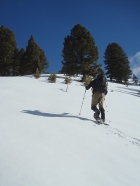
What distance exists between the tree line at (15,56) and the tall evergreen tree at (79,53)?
9.43 meters

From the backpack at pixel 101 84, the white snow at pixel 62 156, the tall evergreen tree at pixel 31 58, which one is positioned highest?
the tall evergreen tree at pixel 31 58

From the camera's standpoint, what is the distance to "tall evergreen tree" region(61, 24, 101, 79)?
21703mm

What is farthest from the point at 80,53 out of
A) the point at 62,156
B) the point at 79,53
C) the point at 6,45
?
the point at 62,156

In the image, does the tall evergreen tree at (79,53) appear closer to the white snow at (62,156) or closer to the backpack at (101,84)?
the backpack at (101,84)

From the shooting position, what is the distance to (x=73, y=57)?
2261cm

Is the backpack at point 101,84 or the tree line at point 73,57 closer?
the backpack at point 101,84

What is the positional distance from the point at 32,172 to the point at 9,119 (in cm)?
217

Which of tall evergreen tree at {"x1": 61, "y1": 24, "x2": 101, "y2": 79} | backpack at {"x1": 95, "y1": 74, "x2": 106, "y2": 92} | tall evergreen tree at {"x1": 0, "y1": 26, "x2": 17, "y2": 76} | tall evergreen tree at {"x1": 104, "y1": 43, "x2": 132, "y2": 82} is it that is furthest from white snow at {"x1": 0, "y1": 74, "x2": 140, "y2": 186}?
tall evergreen tree at {"x1": 104, "y1": 43, "x2": 132, "y2": 82}

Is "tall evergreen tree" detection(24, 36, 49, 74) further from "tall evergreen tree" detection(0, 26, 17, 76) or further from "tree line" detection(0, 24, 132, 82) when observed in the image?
"tall evergreen tree" detection(0, 26, 17, 76)

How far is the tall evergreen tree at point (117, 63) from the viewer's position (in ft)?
116

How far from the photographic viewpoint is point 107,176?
2.23m

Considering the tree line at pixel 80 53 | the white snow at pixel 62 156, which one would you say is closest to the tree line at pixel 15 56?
the tree line at pixel 80 53

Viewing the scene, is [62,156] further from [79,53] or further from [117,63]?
[117,63]

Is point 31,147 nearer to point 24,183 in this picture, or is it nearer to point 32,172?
point 32,172
